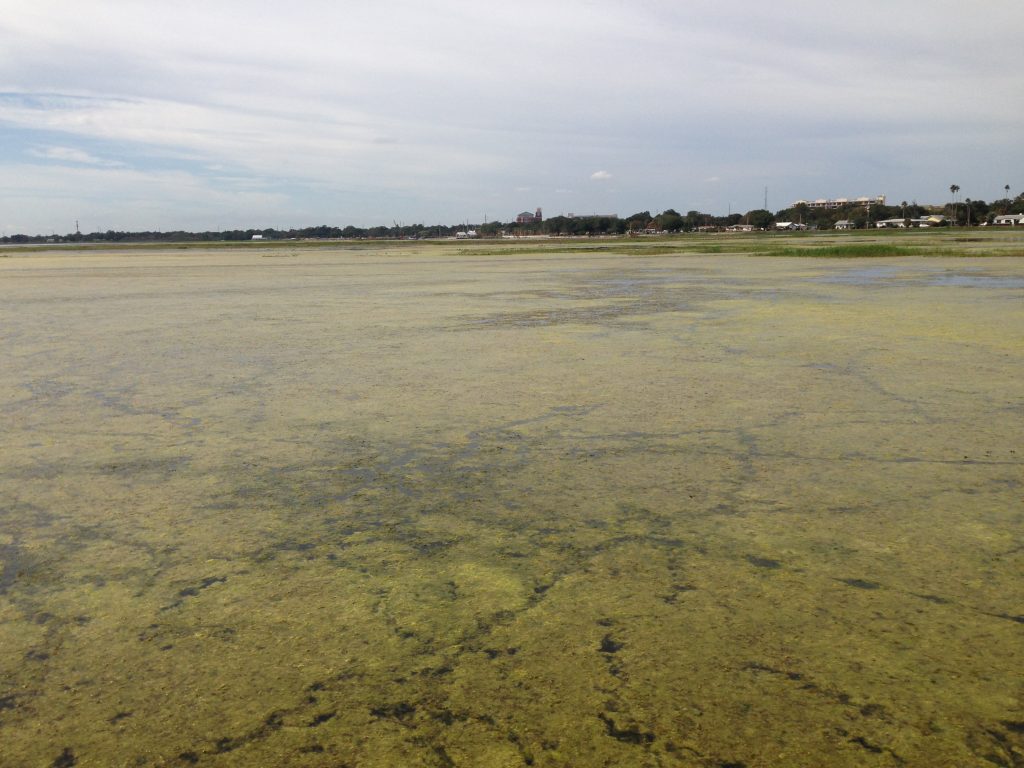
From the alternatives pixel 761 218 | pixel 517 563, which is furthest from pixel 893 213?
pixel 517 563

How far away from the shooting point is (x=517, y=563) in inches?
106

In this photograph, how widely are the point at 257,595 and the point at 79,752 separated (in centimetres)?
77

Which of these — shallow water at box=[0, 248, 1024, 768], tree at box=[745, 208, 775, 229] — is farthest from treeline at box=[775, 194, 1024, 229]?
shallow water at box=[0, 248, 1024, 768]

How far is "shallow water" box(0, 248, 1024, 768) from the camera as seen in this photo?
182 cm

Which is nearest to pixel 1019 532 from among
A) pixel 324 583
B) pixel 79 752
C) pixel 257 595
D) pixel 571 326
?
pixel 324 583

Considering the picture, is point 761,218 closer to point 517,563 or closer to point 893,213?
point 893,213

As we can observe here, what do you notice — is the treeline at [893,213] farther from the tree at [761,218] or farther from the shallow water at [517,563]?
the shallow water at [517,563]

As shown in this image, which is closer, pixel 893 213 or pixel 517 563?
pixel 517 563

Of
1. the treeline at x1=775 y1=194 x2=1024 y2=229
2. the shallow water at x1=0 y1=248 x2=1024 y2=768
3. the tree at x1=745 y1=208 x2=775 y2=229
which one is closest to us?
the shallow water at x1=0 y1=248 x2=1024 y2=768

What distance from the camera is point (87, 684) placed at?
2008 mm

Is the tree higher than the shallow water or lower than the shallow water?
higher

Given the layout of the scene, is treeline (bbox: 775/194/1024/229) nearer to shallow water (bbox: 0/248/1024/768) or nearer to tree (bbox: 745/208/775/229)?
tree (bbox: 745/208/775/229)

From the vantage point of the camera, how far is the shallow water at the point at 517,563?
1.82 meters

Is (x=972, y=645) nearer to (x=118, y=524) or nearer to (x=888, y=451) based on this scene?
(x=888, y=451)
